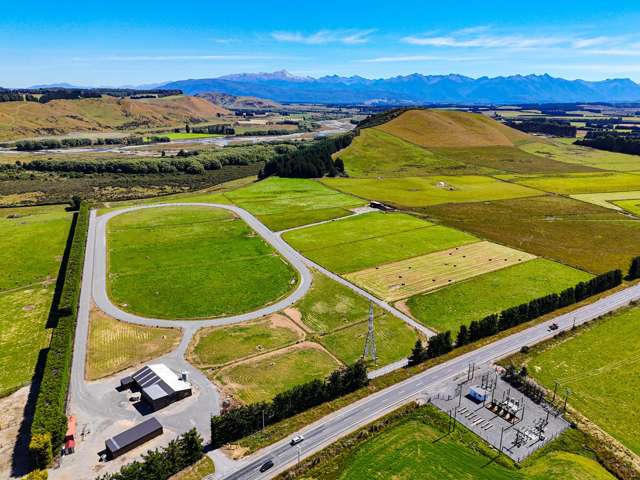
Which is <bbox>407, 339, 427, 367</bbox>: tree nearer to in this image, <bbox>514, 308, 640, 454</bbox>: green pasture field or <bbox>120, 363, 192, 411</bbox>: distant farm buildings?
<bbox>514, 308, 640, 454</bbox>: green pasture field

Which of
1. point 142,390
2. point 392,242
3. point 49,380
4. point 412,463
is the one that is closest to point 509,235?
point 392,242

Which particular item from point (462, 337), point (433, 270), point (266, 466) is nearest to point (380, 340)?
point (462, 337)

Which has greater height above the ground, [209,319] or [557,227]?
[557,227]

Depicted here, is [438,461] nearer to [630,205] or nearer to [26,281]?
[26,281]

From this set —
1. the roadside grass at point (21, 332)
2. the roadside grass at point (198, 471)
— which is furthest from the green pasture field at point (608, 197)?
the roadside grass at point (21, 332)

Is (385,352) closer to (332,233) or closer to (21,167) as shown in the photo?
(332,233)

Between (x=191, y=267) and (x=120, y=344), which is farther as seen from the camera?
(x=191, y=267)
